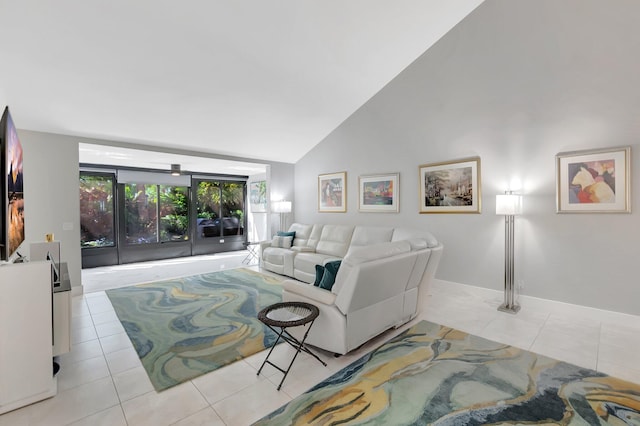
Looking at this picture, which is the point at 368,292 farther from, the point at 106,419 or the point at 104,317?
the point at 104,317

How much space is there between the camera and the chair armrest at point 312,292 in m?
2.52

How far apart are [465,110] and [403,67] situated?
1.36m

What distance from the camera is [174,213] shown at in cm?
803

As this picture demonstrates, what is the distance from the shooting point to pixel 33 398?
2.07 meters

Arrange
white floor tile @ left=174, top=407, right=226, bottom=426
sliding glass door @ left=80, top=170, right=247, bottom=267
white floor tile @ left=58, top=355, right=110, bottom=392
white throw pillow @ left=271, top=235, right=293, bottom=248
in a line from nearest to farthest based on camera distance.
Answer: white floor tile @ left=174, top=407, right=226, bottom=426
white floor tile @ left=58, top=355, right=110, bottom=392
white throw pillow @ left=271, top=235, right=293, bottom=248
sliding glass door @ left=80, top=170, right=247, bottom=267

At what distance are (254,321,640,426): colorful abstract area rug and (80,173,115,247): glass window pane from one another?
7022 millimetres

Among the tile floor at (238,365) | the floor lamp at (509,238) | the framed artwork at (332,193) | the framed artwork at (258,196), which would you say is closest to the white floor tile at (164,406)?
the tile floor at (238,365)

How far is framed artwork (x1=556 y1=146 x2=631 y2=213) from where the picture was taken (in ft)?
10.5

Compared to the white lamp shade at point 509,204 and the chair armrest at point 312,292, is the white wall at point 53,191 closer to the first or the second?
the chair armrest at point 312,292

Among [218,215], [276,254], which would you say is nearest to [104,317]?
[276,254]

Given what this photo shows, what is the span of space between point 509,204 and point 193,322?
4.19 meters

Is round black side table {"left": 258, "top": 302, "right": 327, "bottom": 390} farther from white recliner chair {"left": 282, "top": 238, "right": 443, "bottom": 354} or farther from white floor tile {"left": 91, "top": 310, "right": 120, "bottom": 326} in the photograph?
white floor tile {"left": 91, "top": 310, "right": 120, "bottom": 326}

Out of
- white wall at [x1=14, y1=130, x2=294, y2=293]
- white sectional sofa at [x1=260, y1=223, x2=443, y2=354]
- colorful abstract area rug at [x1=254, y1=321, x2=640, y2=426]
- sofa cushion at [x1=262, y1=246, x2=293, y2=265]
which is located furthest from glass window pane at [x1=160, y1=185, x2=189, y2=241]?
colorful abstract area rug at [x1=254, y1=321, x2=640, y2=426]

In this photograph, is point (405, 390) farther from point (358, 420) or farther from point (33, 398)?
point (33, 398)
